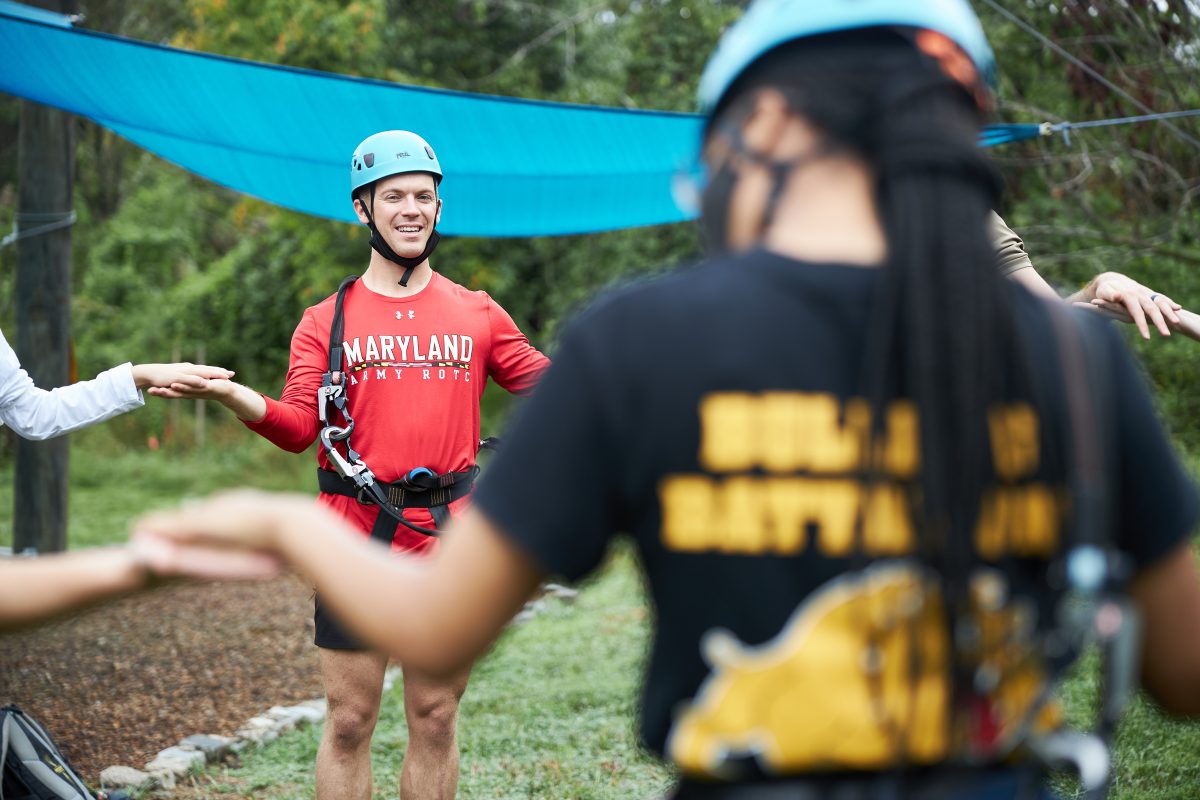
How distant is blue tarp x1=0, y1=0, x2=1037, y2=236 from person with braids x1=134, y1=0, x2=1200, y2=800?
3.96m

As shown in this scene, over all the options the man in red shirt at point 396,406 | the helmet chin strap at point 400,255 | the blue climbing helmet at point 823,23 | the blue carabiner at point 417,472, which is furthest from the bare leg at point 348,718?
the blue climbing helmet at point 823,23

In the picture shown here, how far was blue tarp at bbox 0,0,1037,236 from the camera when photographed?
521 cm

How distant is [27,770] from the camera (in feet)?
11.8

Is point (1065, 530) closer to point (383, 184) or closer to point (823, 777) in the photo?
point (823, 777)

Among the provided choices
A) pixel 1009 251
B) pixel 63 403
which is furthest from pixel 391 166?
pixel 1009 251

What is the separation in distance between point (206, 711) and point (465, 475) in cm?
274

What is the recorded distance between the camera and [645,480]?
1.12 m

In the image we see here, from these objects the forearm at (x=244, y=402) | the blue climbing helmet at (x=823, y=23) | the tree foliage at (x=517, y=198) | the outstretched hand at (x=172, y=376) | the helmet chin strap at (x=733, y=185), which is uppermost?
the tree foliage at (x=517, y=198)

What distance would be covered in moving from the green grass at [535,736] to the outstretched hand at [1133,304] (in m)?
2.43

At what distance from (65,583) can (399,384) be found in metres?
2.31

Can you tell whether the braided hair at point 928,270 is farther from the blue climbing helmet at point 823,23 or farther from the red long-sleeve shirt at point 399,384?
the red long-sleeve shirt at point 399,384

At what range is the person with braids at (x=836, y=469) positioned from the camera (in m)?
1.09

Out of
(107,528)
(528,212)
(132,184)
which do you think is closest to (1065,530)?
(528,212)

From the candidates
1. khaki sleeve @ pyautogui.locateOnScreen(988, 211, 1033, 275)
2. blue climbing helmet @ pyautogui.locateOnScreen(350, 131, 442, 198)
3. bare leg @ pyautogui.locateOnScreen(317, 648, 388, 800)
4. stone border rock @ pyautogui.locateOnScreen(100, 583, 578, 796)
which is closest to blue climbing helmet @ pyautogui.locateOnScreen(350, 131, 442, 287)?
blue climbing helmet @ pyautogui.locateOnScreen(350, 131, 442, 198)
